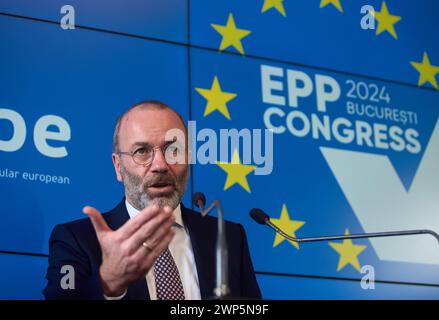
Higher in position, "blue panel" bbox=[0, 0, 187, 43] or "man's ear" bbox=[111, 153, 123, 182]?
"blue panel" bbox=[0, 0, 187, 43]

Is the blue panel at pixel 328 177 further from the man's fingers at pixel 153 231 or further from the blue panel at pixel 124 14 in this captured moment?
the man's fingers at pixel 153 231

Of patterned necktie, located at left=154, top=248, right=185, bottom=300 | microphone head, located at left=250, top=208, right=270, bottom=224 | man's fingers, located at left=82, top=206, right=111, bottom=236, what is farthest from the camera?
microphone head, located at left=250, top=208, right=270, bottom=224

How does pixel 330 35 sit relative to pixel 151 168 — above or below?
above

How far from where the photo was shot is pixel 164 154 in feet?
11.2

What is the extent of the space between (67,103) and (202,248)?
95 centimetres

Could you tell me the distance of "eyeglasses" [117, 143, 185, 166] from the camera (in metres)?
3.41

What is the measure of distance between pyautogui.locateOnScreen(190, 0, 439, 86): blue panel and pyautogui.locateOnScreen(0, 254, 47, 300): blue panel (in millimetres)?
1400

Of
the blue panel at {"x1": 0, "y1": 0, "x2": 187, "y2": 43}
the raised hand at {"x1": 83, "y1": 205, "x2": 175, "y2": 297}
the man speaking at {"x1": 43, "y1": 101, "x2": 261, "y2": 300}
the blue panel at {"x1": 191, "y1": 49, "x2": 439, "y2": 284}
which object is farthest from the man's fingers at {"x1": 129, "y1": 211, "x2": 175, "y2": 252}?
the blue panel at {"x1": 0, "y1": 0, "x2": 187, "y2": 43}

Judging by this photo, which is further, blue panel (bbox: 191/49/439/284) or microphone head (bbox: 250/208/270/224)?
blue panel (bbox: 191/49/439/284)

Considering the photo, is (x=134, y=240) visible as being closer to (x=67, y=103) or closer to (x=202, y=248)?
(x=202, y=248)

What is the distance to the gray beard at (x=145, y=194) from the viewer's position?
342 cm

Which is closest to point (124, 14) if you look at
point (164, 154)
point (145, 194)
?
point (164, 154)

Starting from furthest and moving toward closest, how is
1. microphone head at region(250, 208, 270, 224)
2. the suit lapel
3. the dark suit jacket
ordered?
1. microphone head at region(250, 208, 270, 224)
2. the suit lapel
3. the dark suit jacket

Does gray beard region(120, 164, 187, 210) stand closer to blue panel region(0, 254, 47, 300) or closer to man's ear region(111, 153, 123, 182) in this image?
man's ear region(111, 153, 123, 182)
